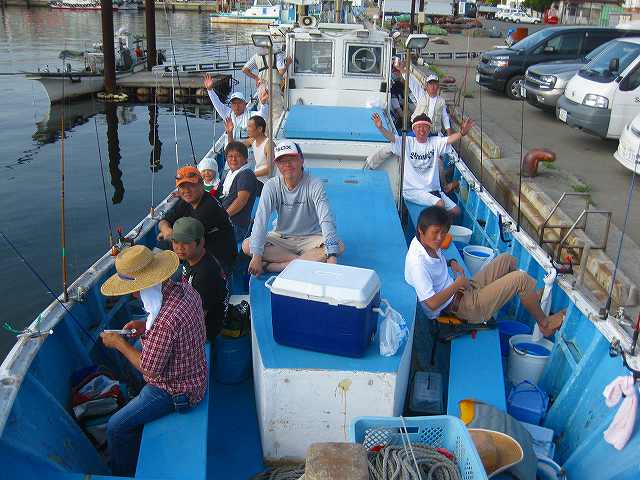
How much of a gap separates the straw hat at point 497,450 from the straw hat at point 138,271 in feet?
6.37

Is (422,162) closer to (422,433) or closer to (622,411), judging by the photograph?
(622,411)

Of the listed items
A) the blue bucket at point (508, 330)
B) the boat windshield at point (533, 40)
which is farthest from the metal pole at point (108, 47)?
the blue bucket at point (508, 330)

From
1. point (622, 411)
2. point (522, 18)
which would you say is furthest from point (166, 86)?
point (522, 18)

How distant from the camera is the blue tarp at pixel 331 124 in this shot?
23.6 ft

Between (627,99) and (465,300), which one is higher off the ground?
(627,99)

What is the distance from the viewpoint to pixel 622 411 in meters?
3.29

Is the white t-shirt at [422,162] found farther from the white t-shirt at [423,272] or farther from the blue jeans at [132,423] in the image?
the blue jeans at [132,423]

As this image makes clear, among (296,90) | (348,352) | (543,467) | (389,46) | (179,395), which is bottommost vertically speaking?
(543,467)

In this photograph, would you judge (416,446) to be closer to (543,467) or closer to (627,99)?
(543,467)

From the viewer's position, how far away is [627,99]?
1000 centimetres

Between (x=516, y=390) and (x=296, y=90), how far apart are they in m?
6.93

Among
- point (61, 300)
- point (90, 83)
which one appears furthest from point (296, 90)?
point (90, 83)

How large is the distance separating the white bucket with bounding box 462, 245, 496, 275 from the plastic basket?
3.38 m

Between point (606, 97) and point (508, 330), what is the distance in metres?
6.75
